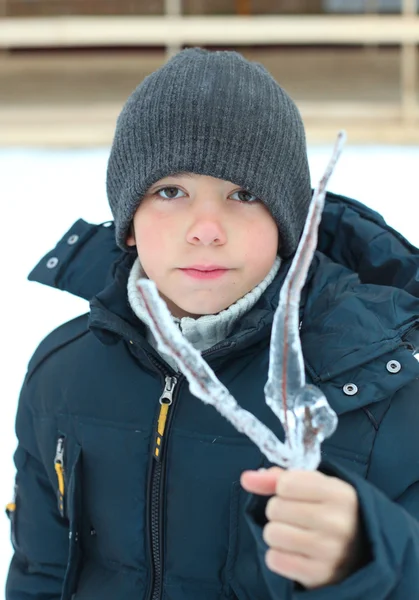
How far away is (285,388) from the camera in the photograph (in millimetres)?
558

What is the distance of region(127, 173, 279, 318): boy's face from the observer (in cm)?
77

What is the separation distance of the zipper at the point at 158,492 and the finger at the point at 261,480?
25 centimetres

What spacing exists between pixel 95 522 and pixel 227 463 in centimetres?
16

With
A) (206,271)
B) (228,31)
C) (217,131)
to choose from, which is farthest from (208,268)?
(228,31)

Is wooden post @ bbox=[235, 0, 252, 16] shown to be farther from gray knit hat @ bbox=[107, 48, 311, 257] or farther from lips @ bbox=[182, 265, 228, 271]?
lips @ bbox=[182, 265, 228, 271]

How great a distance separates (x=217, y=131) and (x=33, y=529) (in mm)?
463

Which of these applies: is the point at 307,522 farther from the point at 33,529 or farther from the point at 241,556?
the point at 33,529

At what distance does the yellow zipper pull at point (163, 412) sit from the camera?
800mm

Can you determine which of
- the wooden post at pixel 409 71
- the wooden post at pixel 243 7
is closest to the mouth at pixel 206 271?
Result: the wooden post at pixel 409 71

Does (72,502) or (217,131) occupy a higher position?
(217,131)

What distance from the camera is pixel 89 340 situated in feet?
3.01

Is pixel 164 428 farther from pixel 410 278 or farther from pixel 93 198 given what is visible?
pixel 93 198

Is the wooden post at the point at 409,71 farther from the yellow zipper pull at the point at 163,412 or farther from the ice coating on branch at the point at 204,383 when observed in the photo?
the ice coating on branch at the point at 204,383

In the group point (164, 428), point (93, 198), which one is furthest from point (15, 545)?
point (93, 198)
